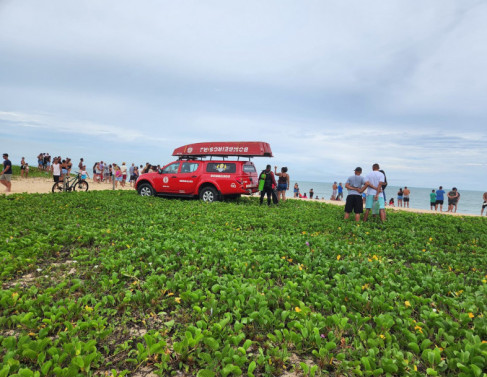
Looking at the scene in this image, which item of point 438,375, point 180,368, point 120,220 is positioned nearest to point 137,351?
point 180,368

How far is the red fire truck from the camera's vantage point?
13328mm

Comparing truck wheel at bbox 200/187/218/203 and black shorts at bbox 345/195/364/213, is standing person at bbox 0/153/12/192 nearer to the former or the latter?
truck wheel at bbox 200/187/218/203

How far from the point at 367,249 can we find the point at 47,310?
5.76 metres

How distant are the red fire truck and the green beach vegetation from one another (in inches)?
261

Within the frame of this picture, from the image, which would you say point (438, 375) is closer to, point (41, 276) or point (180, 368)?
point (180, 368)

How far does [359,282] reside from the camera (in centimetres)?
421

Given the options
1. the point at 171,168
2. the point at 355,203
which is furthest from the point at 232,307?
the point at 171,168

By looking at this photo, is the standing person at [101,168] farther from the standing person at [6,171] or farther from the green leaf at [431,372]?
the green leaf at [431,372]

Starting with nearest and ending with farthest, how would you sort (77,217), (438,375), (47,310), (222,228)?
(438,375) → (47,310) → (222,228) → (77,217)

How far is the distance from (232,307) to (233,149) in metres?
11.5

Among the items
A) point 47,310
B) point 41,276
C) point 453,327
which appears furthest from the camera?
point 41,276

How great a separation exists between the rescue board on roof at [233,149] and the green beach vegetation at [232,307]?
25.5 feet

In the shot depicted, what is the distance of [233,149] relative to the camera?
14.4 m

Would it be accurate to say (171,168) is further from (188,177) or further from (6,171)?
(6,171)
